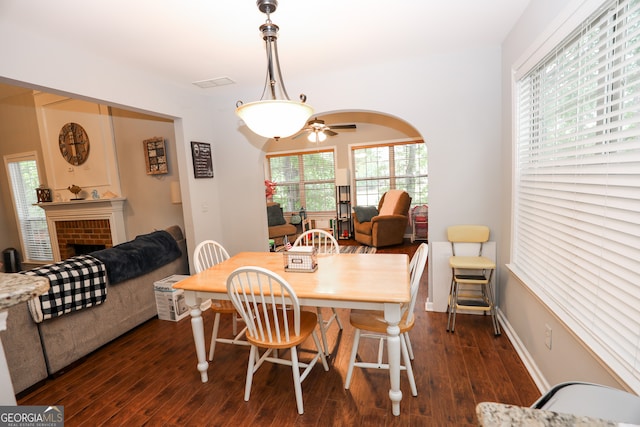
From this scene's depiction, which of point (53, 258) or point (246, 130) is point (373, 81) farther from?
point (53, 258)

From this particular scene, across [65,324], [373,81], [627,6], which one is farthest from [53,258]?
[627,6]

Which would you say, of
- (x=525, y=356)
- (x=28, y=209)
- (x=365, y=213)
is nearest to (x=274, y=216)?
(x=365, y=213)

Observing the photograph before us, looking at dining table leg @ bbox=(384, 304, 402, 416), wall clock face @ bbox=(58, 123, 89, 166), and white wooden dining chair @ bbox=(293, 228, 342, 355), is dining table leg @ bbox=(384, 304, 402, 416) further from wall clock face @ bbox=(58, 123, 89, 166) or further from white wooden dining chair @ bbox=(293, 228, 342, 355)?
wall clock face @ bbox=(58, 123, 89, 166)

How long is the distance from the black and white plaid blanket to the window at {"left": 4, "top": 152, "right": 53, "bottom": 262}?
152 inches

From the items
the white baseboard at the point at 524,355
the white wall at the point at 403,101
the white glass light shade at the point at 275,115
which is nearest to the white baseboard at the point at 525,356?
the white baseboard at the point at 524,355

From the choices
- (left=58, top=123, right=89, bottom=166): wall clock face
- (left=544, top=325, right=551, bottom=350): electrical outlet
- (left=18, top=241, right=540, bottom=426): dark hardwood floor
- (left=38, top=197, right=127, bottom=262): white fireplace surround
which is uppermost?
(left=58, top=123, right=89, bottom=166): wall clock face

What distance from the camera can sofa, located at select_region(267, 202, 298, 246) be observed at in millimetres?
6012

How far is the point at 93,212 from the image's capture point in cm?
443

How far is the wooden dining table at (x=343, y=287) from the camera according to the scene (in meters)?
1.66

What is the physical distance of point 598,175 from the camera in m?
1.36

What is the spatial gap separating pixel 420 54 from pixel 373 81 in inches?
18.6

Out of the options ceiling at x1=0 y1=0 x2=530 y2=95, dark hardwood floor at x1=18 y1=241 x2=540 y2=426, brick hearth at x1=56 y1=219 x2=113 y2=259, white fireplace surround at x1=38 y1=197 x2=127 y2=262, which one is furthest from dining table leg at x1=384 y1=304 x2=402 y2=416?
brick hearth at x1=56 y1=219 x2=113 y2=259

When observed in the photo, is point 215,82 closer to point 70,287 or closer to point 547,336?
point 70,287

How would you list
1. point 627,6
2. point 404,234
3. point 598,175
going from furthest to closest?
point 404,234 → point 598,175 → point 627,6
